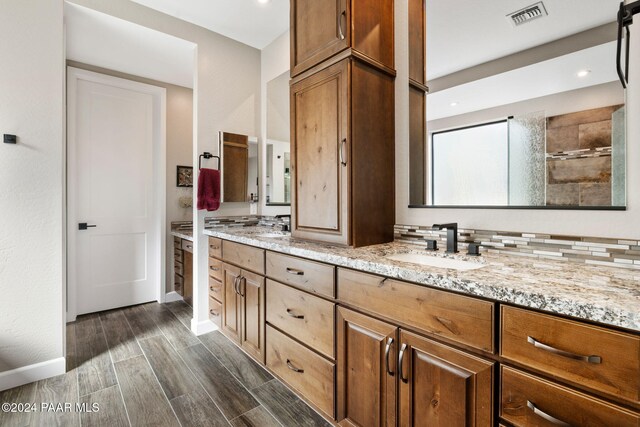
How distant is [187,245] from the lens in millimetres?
3256

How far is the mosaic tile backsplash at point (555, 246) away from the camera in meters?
1.15

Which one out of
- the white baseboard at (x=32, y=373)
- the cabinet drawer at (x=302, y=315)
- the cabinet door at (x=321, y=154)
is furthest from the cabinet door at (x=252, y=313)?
the white baseboard at (x=32, y=373)

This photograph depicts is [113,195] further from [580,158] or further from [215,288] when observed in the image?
[580,158]

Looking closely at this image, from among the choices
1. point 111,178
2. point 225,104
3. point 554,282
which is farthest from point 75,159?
point 554,282

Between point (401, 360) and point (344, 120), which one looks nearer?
point (401, 360)

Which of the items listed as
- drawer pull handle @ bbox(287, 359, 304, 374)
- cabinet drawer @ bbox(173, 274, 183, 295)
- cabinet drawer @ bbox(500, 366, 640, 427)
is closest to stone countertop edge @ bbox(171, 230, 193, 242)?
cabinet drawer @ bbox(173, 274, 183, 295)

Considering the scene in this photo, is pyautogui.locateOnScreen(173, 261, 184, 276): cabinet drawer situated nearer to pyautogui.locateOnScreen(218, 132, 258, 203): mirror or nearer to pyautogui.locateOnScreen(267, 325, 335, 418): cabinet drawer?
pyautogui.locateOnScreen(218, 132, 258, 203): mirror

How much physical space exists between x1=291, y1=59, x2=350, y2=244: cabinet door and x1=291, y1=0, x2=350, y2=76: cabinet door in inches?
4.2

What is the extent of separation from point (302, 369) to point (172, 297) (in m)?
2.61

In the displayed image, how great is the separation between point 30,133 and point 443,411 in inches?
111

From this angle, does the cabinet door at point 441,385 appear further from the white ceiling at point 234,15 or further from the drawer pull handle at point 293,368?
the white ceiling at point 234,15

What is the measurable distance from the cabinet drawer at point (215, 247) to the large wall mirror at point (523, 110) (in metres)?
1.58

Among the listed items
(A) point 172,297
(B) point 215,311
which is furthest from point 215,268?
(A) point 172,297

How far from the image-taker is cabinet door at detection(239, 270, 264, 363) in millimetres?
1972
